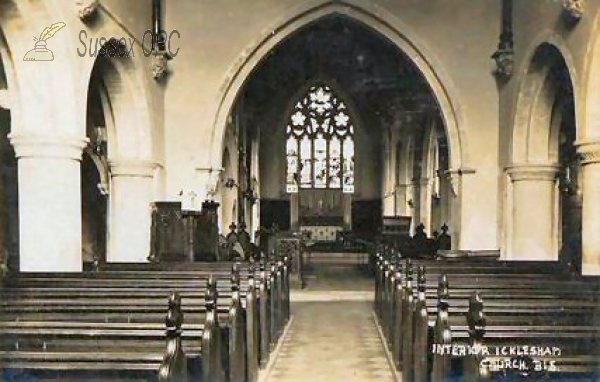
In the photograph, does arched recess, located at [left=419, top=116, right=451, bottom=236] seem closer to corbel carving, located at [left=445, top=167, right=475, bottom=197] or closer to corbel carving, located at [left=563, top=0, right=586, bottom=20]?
corbel carving, located at [left=445, top=167, right=475, bottom=197]

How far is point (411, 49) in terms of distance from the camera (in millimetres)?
12930

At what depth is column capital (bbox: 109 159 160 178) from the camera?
11.3m

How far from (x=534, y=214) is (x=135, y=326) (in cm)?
927

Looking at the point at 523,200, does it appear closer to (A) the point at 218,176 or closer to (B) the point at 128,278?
(A) the point at 218,176

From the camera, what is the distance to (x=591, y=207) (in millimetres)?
7812

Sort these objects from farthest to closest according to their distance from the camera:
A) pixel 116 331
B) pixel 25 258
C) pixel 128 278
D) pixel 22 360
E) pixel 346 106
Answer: pixel 346 106, pixel 25 258, pixel 128 278, pixel 116 331, pixel 22 360

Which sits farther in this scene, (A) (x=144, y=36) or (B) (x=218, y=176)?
(B) (x=218, y=176)

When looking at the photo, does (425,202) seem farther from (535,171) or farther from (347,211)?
(535,171)

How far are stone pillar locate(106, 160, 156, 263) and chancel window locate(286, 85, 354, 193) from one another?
40.0 ft

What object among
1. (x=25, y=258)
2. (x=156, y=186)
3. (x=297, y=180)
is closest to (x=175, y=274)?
(x=25, y=258)

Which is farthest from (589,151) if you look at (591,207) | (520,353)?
(520,353)

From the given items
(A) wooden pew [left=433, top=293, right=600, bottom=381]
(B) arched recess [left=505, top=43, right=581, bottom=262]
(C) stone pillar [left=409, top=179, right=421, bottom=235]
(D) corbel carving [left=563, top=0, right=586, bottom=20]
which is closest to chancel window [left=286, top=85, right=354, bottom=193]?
(C) stone pillar [left=409, top=179, right=421, bottom=235]

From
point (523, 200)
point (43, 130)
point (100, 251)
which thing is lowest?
point (100, 251)

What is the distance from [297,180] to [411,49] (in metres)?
11.2
